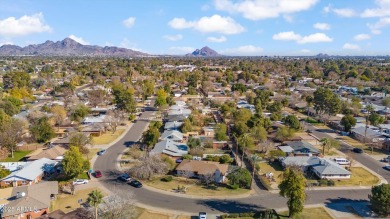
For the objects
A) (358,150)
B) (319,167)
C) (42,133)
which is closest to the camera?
(319,167)

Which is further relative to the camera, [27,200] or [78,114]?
[78,114]

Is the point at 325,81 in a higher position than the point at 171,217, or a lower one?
higher

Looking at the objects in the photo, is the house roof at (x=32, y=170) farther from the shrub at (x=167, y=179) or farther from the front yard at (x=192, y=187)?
the shrub at (x=167, y=179)

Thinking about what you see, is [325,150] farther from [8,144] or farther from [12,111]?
[12,111]

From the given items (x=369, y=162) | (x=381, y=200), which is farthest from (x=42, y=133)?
(x=369, y=162)

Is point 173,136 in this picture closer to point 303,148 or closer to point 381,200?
point 303,148

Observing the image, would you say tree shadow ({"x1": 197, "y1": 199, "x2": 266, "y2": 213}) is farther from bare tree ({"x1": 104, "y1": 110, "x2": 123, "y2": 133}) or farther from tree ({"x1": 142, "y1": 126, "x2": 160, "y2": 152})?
bare tree ({"x1": 104, "y1": 110, "x2": 123, "y2": 133})

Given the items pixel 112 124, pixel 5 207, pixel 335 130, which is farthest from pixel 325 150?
pixel 5 207
